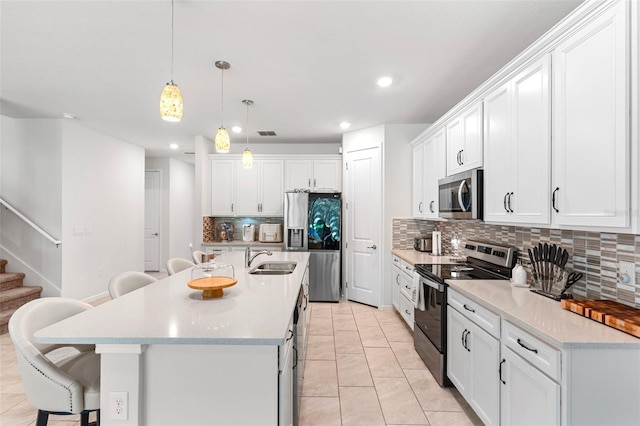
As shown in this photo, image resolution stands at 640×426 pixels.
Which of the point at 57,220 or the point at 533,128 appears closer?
the point at 533,128

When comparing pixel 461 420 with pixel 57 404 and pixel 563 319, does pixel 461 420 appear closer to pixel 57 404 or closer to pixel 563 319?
pixel 563 319

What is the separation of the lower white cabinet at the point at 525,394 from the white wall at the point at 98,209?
5352 millimetres

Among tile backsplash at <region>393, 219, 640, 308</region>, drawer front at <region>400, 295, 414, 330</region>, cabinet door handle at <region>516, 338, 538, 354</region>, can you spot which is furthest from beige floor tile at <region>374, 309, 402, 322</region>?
cabinet door handle at <region>516, 338, 538, 354</region>

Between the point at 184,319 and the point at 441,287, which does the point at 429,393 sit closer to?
the point at 441,287

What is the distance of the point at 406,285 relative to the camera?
371cm

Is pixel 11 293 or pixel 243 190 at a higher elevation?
pixel 243 190

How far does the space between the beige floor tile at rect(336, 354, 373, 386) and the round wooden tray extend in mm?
1393

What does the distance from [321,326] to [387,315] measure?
3.29 ft

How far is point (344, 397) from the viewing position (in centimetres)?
241

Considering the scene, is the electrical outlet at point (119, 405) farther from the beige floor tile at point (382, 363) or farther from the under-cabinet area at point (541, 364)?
the beige floor tile at point (382, 363)

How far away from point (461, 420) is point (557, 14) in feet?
9.09

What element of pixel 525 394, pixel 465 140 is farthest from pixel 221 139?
pixel 525 394

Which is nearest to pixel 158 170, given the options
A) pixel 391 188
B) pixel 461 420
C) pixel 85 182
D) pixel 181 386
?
pixel 85 182

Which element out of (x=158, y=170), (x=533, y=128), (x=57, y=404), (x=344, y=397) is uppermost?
(x=158, y=170)
